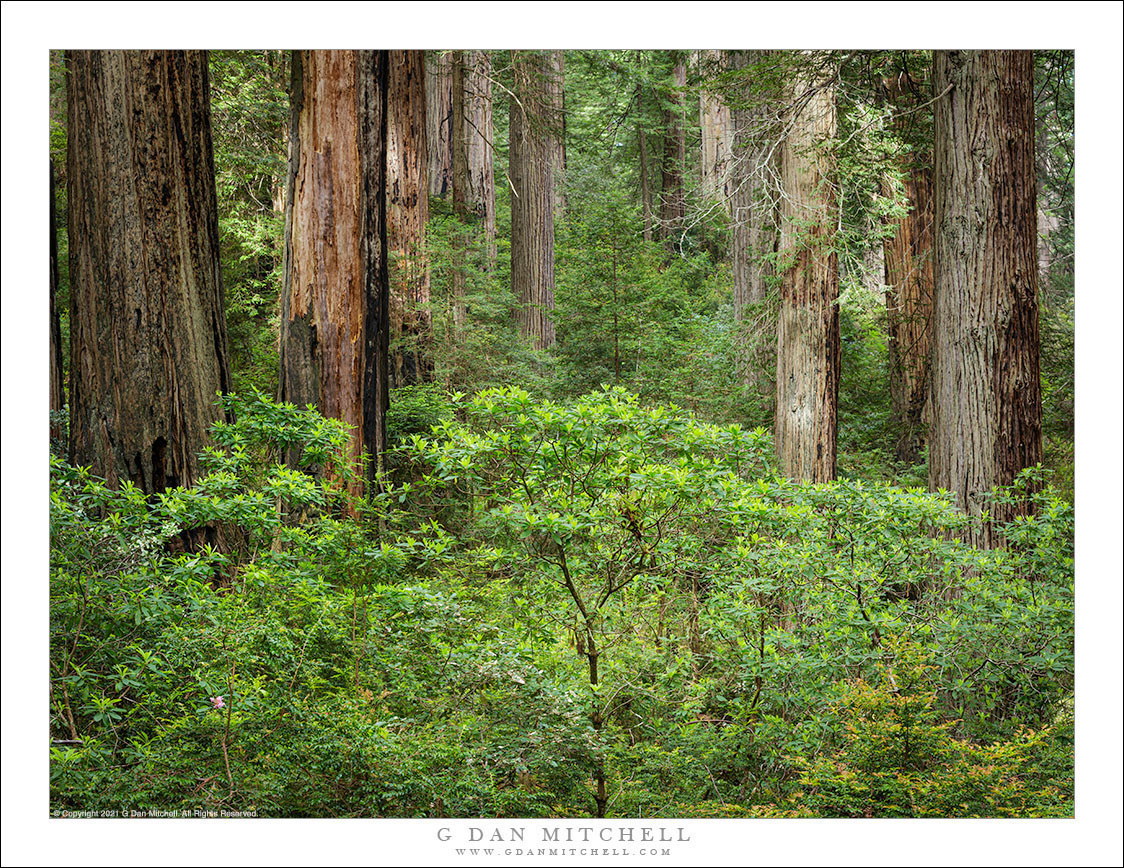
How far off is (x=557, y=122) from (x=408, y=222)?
Answer: 4.80 m

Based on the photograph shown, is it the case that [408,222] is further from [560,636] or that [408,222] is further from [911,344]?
[560,636]

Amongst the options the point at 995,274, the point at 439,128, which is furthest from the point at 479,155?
the point at 995,274

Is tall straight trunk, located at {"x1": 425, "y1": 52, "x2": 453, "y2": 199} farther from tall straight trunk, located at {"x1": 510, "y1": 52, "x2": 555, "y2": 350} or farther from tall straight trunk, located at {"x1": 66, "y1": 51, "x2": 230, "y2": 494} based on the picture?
tall straight trunk, located at {"x1": 66, "y1": 51, "x2": 230, "y2": 494}

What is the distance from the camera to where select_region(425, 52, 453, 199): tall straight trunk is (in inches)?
499

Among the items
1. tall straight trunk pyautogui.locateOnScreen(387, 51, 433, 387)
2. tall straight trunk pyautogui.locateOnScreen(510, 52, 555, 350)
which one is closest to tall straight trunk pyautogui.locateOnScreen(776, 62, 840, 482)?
tall straight trunk pyautogui.locateOnScreen(387, 51, 433, 387)

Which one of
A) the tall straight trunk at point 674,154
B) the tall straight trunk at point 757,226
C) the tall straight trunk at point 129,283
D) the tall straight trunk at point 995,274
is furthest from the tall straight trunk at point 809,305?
the tall straight trunk at point 674,154

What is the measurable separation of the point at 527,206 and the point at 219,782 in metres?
11.1

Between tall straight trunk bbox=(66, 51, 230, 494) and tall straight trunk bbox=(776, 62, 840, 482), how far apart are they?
A: 16.3 feet

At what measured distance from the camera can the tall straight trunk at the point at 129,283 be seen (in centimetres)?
507

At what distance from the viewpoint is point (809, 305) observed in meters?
7.97

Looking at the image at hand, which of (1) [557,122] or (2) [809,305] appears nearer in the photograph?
(2) [809,305]

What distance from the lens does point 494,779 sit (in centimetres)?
382

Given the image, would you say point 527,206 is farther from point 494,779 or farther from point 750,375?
point 494,779

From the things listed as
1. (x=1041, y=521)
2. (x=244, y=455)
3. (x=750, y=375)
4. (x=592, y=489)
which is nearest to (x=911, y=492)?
(x=1041, y=521)
